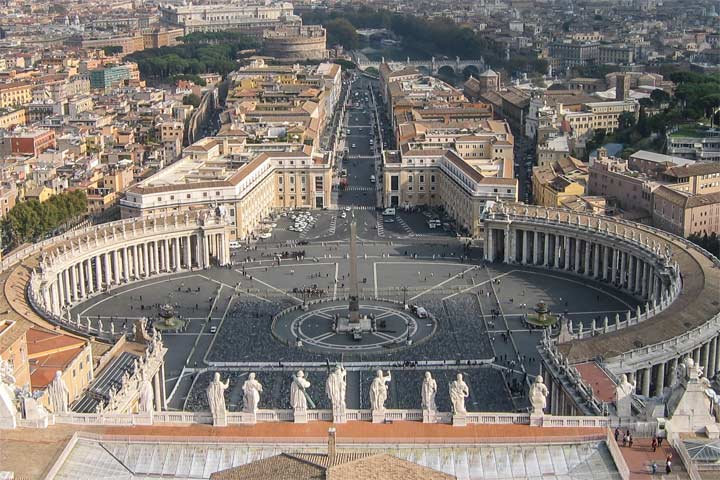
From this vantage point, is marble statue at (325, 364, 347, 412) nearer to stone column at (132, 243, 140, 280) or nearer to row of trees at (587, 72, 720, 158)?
stone column at (132, 243, 140, 280)

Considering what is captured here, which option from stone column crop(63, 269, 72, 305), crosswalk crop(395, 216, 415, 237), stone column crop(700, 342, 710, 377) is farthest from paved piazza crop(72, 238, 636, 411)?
stone column crop(700, 342, 710, 377)

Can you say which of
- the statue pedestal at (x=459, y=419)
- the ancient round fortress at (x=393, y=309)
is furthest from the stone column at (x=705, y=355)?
the statue pedestal at (x=459, y=419)

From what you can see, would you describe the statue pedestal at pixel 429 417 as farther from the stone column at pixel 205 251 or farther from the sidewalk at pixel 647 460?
the stone column at pixel 205 251

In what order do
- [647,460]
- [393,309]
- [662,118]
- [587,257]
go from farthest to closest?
[662,118], [587,257], [393,309], [647,460]

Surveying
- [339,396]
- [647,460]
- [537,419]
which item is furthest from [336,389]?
[647,460]

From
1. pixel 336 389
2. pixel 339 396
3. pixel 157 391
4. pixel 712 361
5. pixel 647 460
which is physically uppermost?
pixel 336 389

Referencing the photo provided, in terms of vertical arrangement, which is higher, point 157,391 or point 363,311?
point 157,391

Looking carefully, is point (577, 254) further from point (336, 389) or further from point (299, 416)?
point (299, 416)
